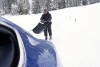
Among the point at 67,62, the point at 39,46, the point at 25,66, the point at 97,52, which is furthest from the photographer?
the point at 97,52

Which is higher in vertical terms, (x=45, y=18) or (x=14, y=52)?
(x=14, y=52)

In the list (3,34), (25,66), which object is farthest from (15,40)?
(25,66)

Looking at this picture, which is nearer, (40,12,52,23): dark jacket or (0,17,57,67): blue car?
(0,17,57,67): blue car

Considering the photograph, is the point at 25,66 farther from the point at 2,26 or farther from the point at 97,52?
the point at 97,52

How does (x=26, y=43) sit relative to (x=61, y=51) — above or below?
above

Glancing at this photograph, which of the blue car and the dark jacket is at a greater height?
the blue car

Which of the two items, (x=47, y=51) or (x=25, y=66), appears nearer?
(x=25, y=66)

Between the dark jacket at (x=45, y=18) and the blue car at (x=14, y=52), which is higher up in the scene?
the blue car at (x=14, y=52)

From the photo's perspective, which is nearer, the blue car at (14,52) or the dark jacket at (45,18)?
the blue car at (14,52)

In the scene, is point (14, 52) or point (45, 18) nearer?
point (14, 52)

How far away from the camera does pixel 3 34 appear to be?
249 centimetres

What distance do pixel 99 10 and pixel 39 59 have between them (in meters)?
34.7

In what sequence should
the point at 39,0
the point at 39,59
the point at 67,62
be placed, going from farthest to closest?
the point at 39,0, the point at 67,62, the point at 39,59

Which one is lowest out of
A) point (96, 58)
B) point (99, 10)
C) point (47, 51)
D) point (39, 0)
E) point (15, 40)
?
point (39, 0)
